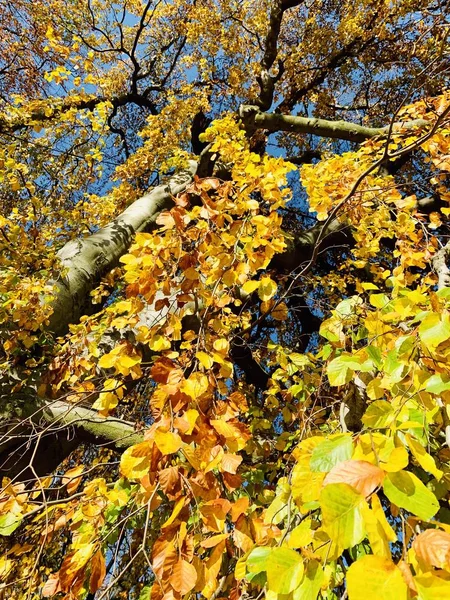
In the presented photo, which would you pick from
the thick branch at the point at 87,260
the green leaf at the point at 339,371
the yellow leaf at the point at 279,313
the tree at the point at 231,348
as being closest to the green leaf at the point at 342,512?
the tree at the point at 231,348

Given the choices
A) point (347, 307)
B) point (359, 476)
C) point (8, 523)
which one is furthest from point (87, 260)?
point (359, 476)

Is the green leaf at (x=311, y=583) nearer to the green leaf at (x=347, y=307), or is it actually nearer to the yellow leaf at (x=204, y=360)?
the yellow leaf at (x=204, y=360)

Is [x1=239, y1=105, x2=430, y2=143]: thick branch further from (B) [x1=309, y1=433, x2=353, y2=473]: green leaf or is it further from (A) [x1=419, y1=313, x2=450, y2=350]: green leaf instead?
(B) [x1=309, y1=433, x2=353, y2=473]: green leaf

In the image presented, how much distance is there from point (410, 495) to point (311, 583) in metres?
0.23

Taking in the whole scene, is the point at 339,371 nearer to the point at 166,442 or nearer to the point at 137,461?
the point at 166,442

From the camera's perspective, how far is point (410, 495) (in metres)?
0.50

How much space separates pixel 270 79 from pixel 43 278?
11.9 ft

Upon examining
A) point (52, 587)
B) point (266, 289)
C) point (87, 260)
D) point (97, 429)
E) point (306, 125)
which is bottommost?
point (97, 429)

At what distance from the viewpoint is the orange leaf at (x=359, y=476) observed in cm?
49

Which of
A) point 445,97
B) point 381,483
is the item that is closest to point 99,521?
point 381,483

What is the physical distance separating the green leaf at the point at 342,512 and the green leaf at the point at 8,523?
1048mm

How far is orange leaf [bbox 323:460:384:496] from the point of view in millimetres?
489

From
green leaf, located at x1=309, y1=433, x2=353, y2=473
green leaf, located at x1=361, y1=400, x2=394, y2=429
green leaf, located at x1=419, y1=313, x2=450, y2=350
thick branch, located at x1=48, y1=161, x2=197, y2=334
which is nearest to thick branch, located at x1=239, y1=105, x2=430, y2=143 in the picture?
thick branch, located at x1=48, y1=161, x2=197, y2=334

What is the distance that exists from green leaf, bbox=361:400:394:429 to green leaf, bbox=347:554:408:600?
283 mm
